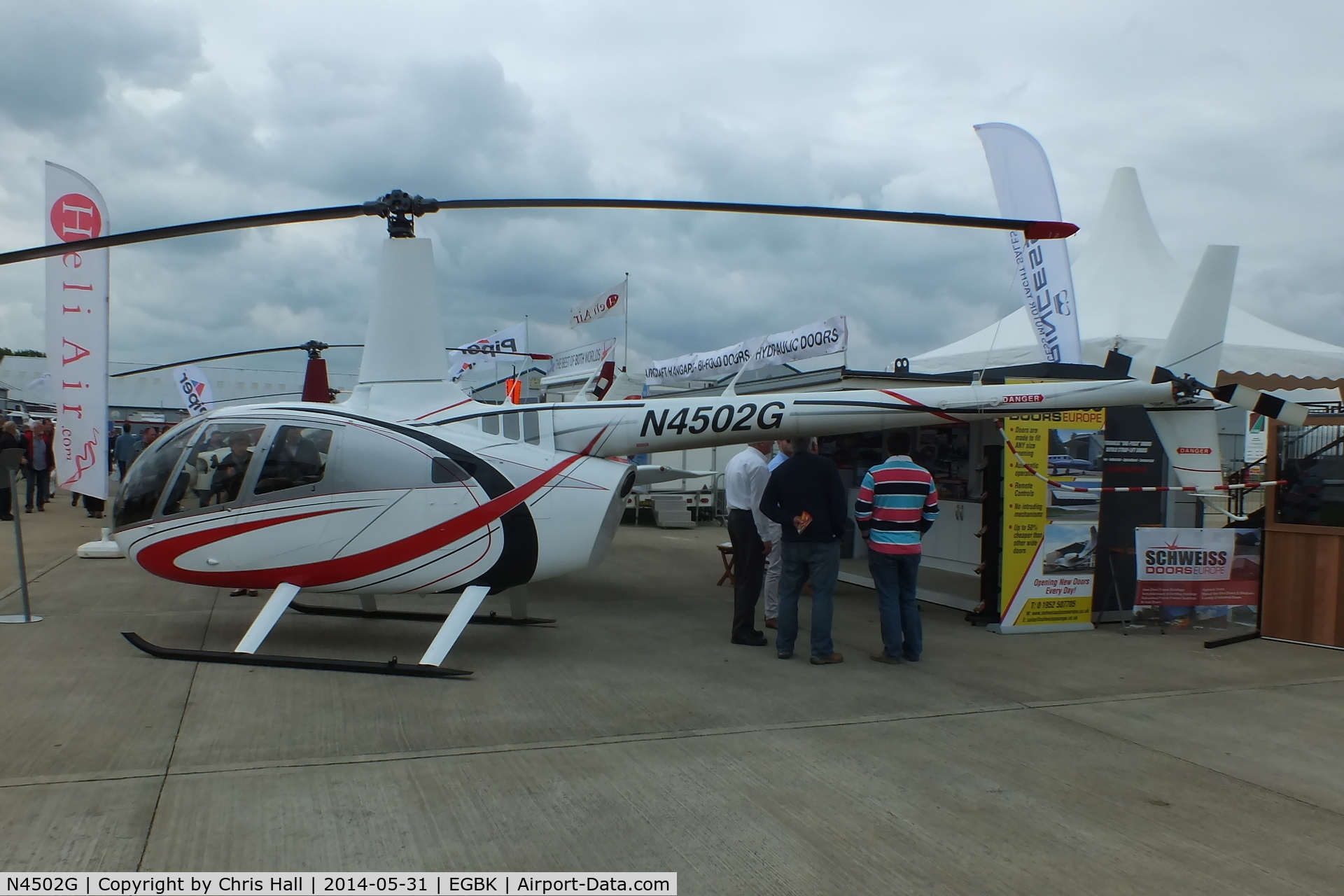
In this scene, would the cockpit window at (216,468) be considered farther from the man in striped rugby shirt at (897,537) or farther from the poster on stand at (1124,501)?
the poster on stand at (1124,501)

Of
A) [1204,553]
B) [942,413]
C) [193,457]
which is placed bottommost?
[1204,553]

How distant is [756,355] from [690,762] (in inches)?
410

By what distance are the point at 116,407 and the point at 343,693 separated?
1740 inches

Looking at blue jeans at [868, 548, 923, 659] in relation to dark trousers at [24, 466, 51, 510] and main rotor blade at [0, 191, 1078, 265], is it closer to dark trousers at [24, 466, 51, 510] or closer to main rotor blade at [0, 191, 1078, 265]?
main rotor blade at [0, 191, 1078, 265]

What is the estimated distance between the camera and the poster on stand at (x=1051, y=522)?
8336mm

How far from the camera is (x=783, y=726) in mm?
5363

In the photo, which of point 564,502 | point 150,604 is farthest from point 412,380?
point 150,604

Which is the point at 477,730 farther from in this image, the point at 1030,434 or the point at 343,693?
the point at 1030,434

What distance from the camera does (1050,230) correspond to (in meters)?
5.33

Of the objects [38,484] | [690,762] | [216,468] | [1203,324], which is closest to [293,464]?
[216,468]

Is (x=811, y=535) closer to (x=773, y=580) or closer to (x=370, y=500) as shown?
(x=773, y=580)

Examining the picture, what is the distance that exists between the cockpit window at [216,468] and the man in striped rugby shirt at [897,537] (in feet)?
15.7

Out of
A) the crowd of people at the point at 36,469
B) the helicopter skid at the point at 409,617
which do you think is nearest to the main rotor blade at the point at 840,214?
the helicopter skid at the point at 409,617

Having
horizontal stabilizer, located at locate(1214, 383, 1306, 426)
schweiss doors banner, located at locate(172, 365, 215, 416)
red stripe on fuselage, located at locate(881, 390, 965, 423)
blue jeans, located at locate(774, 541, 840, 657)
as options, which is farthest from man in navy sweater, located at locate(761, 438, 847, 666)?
schweiss doors banner, located at locate(172, 365, 215, 416)
